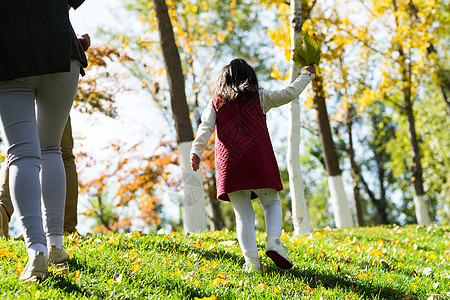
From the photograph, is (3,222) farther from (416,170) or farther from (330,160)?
(416,170)

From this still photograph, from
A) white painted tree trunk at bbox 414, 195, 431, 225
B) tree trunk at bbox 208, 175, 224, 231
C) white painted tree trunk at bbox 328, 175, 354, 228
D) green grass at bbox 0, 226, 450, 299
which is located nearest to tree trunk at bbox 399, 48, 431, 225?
white painted tree trunk at bbox 414, 195, 431, 225

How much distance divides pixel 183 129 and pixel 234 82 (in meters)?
4.13

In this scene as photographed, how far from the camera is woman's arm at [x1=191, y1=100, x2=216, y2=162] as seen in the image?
325 cm

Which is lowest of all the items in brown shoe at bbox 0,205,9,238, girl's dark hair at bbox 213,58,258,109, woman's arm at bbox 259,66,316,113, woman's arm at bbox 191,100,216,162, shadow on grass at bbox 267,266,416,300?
shadow on grass at bbox 267,266,416,300

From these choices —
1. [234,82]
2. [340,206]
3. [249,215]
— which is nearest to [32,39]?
[234,82]

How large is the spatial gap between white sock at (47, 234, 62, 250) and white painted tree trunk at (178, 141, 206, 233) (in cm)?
461

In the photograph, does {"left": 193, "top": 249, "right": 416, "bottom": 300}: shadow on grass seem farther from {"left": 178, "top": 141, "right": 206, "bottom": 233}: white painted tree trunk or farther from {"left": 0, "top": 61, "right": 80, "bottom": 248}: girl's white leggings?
{"left": 178, "top": 141, "right": 206, "bottom": 233}: white painted tree trunk

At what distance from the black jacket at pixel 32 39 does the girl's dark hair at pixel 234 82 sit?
1317 millimetres

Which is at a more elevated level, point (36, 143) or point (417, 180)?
point (36, 143)

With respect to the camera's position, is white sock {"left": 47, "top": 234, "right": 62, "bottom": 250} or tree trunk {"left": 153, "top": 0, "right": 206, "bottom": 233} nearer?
white sock {"left": 47, "top": 234, "right": 62, "bottom": 250}

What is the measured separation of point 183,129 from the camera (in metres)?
7.48

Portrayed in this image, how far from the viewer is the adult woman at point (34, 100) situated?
225 centimetres

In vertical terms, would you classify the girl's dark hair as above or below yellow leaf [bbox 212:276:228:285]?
above

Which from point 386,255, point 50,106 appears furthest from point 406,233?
point 50,106
